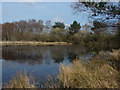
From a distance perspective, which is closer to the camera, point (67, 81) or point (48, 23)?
point (67, 81)

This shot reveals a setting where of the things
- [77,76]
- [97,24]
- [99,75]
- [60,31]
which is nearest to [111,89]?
[99,75]

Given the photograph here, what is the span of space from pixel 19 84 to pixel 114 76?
370 cm

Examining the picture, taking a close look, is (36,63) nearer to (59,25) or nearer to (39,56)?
(39,56)

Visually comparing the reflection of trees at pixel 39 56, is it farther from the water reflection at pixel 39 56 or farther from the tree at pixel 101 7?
the tree at pixel 101 7

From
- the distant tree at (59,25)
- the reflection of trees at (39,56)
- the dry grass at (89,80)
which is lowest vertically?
the reflection of trees at (39,56)

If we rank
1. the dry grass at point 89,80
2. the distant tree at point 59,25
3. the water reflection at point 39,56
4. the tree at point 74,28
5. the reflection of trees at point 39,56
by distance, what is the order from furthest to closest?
the distant tree at point 59,25
the tree at point 74,28
the water reflection at point 39,56
the reflection of trees at point 39,56
the dry grass at point 89,80

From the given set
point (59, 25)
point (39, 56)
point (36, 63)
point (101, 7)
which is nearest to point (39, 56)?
point (39, 56)

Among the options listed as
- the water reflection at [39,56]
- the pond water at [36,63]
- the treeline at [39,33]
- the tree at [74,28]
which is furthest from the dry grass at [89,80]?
the tree at [74,28]

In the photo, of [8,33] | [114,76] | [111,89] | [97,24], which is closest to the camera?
[111,89]

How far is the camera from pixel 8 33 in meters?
36.7

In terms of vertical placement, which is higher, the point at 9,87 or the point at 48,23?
the point at 48,23

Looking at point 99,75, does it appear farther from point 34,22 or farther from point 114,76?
point 34,22

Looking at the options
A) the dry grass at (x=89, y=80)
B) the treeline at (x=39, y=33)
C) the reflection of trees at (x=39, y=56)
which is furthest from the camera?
the treeline at (x=39, y=33)

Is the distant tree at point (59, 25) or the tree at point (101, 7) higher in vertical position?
the distant tree at point (59, 25)
